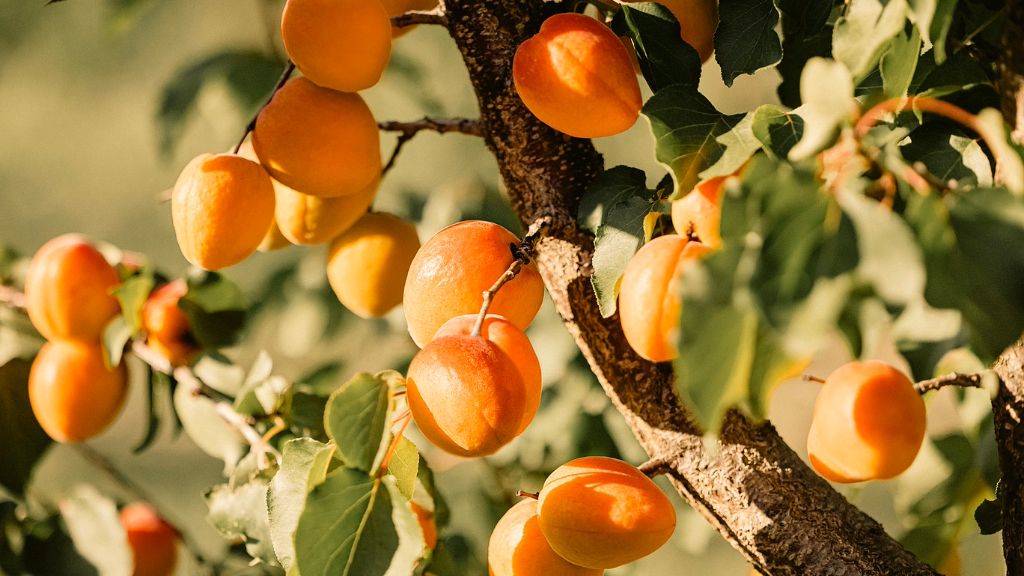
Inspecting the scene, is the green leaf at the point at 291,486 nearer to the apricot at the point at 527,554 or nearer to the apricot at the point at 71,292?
the apricot at the point at 527,554

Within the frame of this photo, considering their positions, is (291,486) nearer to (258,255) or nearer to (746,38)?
(746,38)

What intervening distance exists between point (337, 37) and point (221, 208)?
0.11 metres

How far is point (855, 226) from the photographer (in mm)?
274

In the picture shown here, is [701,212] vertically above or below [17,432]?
above

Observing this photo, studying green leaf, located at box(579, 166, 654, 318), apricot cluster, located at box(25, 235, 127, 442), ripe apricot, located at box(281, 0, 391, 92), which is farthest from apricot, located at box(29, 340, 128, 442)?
green leaf, located at box(579, 166, 654, 318)

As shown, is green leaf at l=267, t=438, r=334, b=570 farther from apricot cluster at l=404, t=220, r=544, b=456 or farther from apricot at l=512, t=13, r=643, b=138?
apricot at l=512, t=13, r=643, b=138

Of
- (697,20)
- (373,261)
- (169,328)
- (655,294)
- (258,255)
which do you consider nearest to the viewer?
(655,294)

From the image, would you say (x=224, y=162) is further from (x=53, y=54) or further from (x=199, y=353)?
(x=53, y=54)

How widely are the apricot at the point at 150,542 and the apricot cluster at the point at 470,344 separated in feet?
1.46

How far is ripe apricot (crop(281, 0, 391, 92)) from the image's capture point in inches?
19.0

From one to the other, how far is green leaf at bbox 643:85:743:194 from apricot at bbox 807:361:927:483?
145 millimetres

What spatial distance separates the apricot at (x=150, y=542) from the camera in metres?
0.79

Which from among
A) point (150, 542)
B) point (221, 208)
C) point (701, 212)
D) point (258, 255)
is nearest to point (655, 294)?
point (701, 212)

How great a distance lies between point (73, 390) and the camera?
71cm
